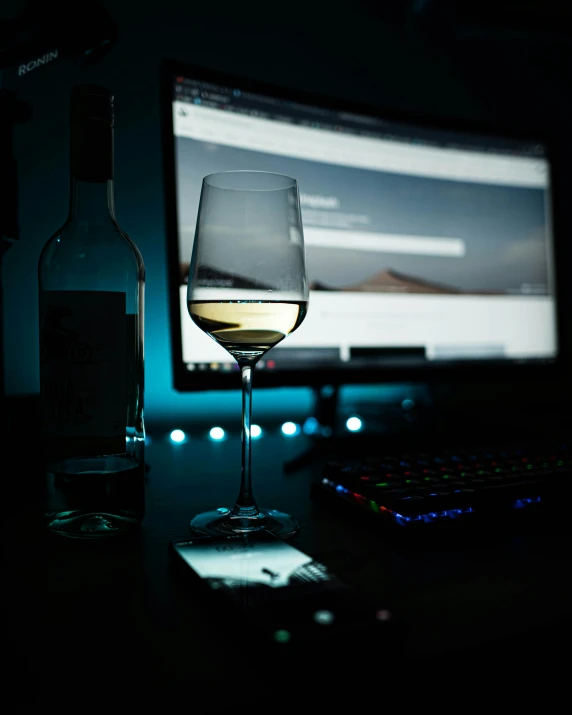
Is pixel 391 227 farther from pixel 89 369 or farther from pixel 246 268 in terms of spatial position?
pixel 89 369

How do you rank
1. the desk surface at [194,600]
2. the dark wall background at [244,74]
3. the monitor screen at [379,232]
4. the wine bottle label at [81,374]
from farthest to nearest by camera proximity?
1. the dark wall background at [244,74]
2. the monitor screen at [379,232]
3. the wine bottle label at [81,374]
4. the desk surface at [194,600]

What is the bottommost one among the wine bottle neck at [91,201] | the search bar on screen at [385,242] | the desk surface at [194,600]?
the desk surface at [194,600]

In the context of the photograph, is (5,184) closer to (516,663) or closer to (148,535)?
(148,535)

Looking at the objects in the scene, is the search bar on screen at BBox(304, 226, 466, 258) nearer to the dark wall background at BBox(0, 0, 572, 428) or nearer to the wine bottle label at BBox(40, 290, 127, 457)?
the dark wall background at BBox(0, 0, 572, 428)

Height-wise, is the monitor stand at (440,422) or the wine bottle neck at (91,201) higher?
the wine bottle neck at (91,201)

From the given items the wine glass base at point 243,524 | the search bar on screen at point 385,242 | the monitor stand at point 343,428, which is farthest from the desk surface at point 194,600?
the search bar on screen at point 385,242

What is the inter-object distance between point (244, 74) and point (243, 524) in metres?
0.91

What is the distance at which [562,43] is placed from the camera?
1396 millimetres

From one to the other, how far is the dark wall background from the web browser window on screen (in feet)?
0.64

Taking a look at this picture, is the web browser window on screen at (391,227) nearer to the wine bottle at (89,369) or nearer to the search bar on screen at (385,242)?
the search bar on screen at (385,242)

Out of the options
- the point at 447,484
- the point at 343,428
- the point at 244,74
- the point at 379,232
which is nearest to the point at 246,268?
the point at 447,484

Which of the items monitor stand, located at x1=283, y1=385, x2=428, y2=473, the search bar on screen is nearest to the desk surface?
monitor stand, located at x1=283, y1=385, x2=428, y2=473

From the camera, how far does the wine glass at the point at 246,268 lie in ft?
1.65

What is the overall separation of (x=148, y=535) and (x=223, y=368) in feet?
1.07
